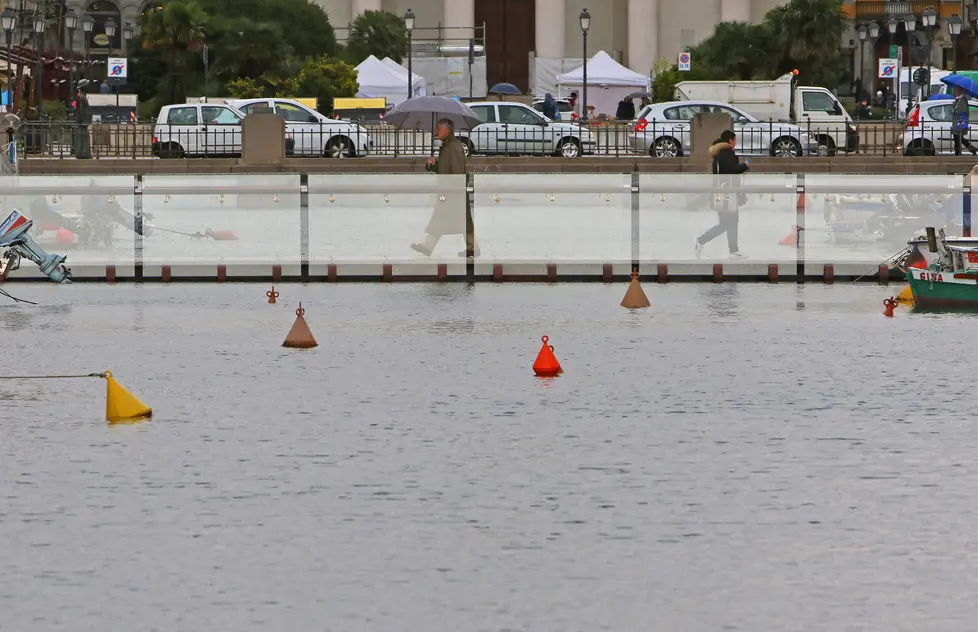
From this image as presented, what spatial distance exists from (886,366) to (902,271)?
9.44 m

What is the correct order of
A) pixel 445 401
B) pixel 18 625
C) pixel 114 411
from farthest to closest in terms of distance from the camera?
pixel 445 401 < pixel 114 411 < pixel 18 625

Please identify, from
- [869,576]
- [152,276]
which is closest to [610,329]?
[152,276]

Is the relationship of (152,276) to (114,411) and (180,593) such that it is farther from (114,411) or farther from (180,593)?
(180,593)

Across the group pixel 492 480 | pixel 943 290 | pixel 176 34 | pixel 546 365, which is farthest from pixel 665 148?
pixel 492 480

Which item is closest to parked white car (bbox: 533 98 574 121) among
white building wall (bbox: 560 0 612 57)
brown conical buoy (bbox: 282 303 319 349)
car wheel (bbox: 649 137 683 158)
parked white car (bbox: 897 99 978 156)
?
car wheel (bbox: 649 137 683 158)

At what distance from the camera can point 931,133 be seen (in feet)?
141

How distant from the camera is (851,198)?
953 inches

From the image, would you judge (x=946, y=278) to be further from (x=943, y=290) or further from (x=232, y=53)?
(x=232, y=53)

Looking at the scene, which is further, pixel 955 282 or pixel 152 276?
pixel 152 276

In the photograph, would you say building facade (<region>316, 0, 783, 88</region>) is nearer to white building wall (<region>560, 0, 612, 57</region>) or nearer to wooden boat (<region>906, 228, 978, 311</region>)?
white building wall (<region>560, 0, 612, 57</region>)

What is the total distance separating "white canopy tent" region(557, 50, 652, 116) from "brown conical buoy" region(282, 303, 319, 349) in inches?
1824

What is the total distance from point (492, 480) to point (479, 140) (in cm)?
3401

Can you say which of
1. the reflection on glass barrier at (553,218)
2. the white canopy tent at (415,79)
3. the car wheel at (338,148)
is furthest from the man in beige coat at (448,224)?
the white canopy tent at (415,79)

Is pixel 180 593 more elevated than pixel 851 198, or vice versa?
pixel 851 198
